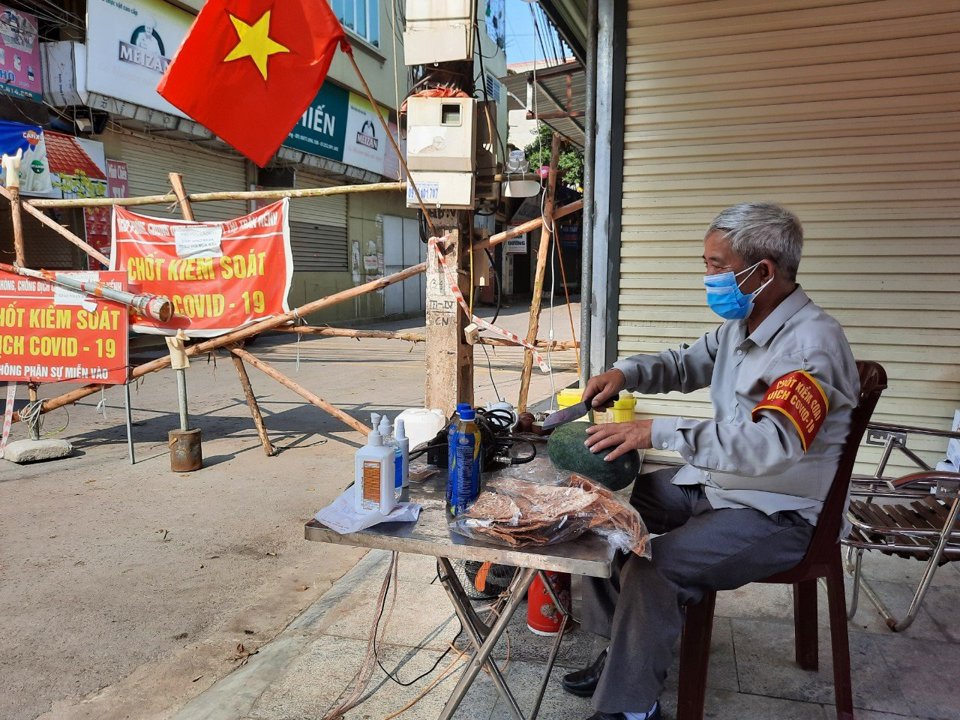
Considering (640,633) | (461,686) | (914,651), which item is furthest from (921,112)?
(461,686)

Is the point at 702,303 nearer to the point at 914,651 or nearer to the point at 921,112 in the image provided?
the point at 921,112

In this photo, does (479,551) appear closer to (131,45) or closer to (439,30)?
(439,30)

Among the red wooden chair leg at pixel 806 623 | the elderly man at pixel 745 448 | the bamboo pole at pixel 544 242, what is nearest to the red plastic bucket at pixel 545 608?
the elderly man at pixel 745 448

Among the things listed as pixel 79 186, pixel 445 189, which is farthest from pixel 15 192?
pixel 79 186

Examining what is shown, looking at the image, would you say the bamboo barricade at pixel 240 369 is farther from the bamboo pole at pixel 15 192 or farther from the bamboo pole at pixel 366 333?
the bamboo pole at pixel 15 192

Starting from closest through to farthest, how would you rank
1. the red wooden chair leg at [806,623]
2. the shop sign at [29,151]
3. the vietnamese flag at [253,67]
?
the red wooden chair leg at [806,623] < the vietnamese flag at [253,67] < the shop sign at [29,151]

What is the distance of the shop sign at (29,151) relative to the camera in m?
9.37

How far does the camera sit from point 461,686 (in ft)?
6.04

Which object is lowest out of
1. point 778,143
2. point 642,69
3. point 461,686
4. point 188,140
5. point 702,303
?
point 461,686

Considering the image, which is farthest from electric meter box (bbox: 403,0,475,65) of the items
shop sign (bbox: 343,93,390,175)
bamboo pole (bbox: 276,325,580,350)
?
shop sign (bbox: 343,93,390,175)

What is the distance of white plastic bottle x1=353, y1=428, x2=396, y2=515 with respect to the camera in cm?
185

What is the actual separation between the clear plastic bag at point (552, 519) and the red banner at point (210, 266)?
4.15 meters

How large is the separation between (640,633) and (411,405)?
613cm

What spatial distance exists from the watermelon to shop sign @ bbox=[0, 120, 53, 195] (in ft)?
32.9
